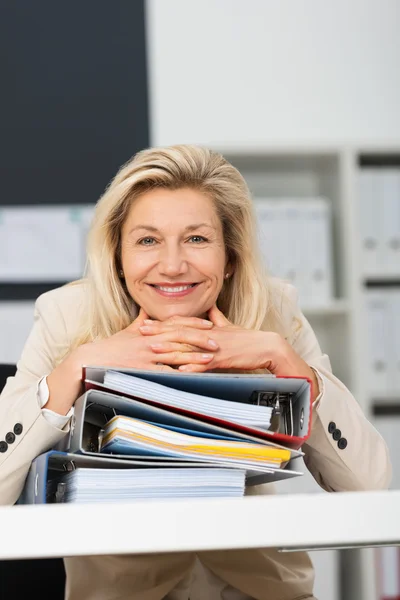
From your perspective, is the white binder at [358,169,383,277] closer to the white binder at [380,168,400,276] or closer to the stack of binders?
the white binder at [380,168,400,276]

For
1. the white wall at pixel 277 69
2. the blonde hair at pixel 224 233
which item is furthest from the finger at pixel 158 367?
the white wall at pixel 277 69

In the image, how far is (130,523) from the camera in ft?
2.17

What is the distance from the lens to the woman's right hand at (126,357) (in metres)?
1.17

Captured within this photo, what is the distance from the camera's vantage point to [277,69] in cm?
370

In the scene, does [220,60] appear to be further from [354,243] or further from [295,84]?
[354,243]

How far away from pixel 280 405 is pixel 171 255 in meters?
0.42

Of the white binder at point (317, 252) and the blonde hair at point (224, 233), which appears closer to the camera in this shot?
the blonde hair at point (224, 233)

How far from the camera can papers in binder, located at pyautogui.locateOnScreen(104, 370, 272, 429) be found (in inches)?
38.5

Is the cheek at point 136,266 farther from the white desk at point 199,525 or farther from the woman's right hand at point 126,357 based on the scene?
the white desk at point 199,525

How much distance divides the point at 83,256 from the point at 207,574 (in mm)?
2032

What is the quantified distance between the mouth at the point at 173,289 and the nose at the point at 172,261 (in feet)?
0.09

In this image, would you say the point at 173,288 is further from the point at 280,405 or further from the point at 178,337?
the point at 280,405

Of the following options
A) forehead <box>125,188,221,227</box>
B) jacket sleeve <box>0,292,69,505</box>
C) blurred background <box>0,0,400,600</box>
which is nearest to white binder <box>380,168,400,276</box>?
blurred background <box>0,0,400,600</box>

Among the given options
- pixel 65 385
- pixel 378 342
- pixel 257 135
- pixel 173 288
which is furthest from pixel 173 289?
pixel 257 135
